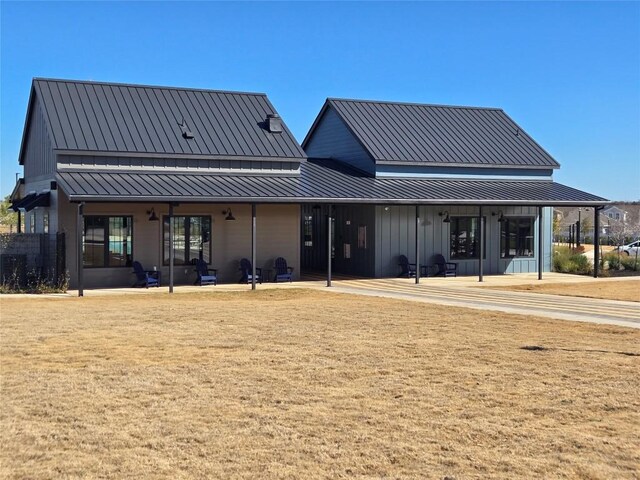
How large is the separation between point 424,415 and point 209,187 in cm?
1589

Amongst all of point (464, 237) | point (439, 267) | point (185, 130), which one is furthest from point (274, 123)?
point (464, 237)

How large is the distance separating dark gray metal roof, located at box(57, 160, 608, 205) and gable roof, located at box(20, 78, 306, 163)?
2.79ft

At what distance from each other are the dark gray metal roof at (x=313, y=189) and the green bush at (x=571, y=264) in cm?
274

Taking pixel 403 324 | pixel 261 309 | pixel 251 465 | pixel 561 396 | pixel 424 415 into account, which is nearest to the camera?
pixel 251 465

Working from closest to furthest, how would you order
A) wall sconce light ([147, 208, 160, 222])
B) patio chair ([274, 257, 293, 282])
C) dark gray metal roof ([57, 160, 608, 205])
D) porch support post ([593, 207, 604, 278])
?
dark gray metal roof ([57, 160, 608, 205]), wall sconce light ([147, 208, 160, 222]), patio chair ([274, 257, 293, 282]), porch support post ([593, 207, 604, 278])

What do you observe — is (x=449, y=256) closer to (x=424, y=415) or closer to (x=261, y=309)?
(x=261, y=309)

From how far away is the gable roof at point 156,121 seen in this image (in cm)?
2327

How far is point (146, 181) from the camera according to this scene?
73.8 ft

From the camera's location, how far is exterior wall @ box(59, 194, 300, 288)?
2231cm

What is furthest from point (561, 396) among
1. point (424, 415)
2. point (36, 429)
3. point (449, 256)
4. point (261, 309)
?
point (449, 256)

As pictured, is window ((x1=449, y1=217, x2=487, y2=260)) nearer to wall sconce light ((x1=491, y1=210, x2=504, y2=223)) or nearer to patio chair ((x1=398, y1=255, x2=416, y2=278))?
wall sconce light ((x1=491, y1=210, x2=504, y2=223))

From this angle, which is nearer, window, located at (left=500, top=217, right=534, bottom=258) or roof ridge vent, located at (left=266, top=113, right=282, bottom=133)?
roof ridge vent, located at (left=266, top=113, right=282, bottom=133)

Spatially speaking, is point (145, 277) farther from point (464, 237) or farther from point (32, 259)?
point (464, 237)

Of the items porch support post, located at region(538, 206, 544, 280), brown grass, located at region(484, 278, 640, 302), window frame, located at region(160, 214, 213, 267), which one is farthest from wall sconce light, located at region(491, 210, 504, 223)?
window frame, located at region(160, 214, 213, 267)
